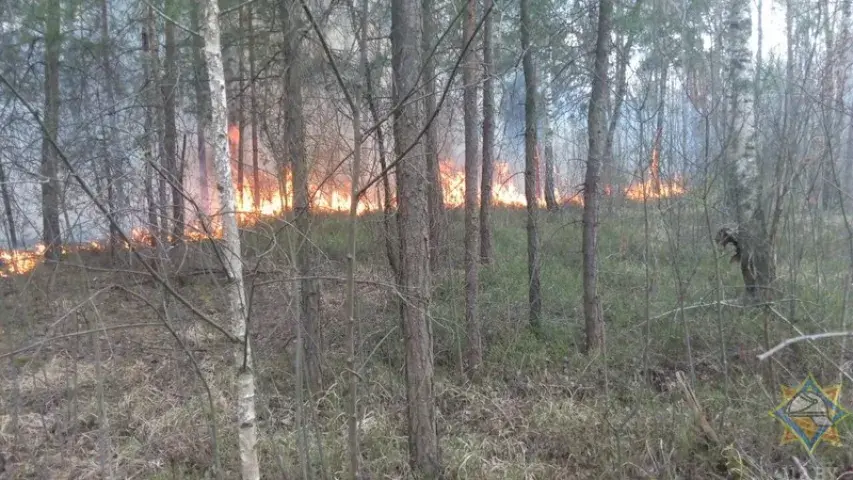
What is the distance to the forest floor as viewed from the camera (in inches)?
176

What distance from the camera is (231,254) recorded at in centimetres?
322

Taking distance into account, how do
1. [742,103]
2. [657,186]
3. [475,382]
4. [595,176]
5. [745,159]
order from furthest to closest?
[742,103] → [745,159] → [595,176] → [475,382] → [657,186]

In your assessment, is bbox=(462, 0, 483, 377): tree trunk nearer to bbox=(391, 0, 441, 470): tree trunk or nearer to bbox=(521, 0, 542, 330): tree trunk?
bbox=(521, 0, 542, 330): tree trunk

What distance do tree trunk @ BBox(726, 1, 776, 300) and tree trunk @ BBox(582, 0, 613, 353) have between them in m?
1.75

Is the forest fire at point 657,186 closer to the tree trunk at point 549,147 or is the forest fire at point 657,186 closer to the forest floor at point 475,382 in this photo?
the forest floor at point 475,382

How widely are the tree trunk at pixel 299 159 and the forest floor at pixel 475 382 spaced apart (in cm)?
24

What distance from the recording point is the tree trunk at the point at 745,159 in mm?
7164

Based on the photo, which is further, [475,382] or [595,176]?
[595,176]

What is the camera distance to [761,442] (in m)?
4.36

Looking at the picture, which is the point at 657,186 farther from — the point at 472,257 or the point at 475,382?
the point at 475,382

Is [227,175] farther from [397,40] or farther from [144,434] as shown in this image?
[144,434]

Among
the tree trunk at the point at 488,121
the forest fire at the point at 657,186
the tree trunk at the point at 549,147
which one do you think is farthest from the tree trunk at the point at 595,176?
the tree trunk at the point at 549,147

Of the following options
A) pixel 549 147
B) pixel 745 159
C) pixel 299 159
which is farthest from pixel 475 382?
pixel 549 147

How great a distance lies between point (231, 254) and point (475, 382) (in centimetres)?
424
